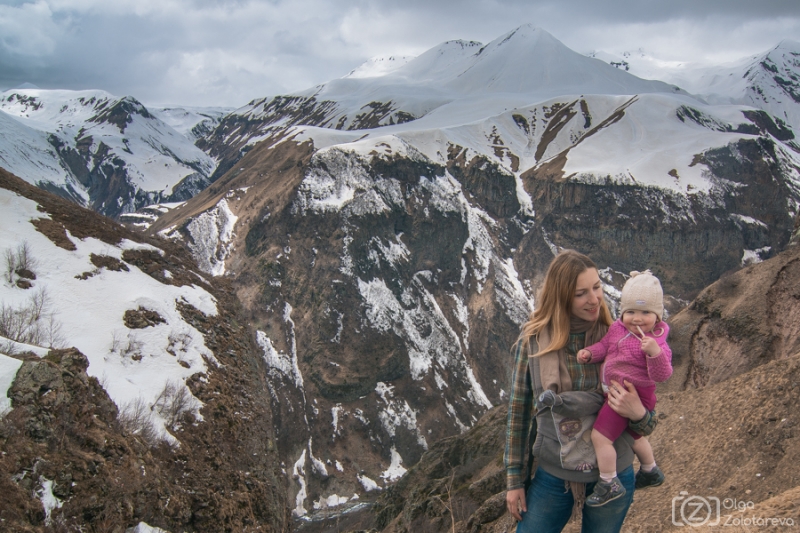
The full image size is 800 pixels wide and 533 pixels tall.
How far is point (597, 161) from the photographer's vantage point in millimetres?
124312

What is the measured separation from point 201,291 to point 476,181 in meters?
108

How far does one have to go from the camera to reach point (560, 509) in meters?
4.69

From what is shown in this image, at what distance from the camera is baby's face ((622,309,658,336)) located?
177 inches

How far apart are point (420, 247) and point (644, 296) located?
344ft

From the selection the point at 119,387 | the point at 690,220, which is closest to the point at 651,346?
the point at 119,387

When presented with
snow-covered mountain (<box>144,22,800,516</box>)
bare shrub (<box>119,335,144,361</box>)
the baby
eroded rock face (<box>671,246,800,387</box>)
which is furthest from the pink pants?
snow-covered mountain (<box>144,22,800,516</box>)

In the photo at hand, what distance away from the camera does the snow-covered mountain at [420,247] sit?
3428 inches

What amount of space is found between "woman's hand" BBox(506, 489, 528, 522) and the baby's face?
205 cm

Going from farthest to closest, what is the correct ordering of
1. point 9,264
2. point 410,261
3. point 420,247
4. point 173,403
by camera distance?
point 420,247 < point 410,261 < point 9,264 < point 173,403

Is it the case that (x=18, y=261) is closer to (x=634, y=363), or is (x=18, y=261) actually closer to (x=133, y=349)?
(x=133, y=349)

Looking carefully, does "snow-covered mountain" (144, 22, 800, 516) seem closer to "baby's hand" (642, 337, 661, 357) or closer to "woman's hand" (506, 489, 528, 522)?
"woman's hand" (506, 489, 528, 522)

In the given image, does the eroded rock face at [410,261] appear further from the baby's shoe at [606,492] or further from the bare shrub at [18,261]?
the baby's shoe at [606,492]

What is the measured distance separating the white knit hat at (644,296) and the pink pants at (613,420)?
29.6 inches

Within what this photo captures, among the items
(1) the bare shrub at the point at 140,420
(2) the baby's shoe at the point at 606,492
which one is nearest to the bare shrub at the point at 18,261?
(1) the bare shrub at the point at 140,420
